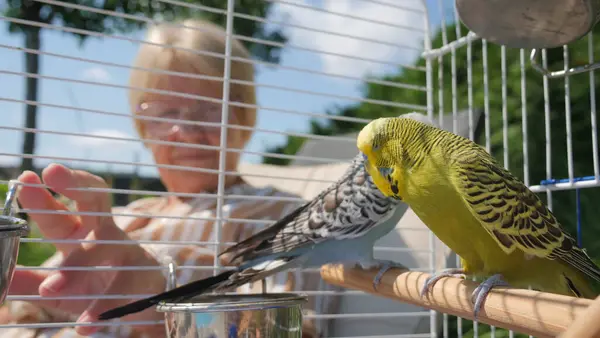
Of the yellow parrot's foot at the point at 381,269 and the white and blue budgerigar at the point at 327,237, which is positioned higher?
the white and blue budgerigar at the point at 327,237

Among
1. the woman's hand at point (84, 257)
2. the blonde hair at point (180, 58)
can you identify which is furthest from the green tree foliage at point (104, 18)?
the woman's hand at point (84, 257)

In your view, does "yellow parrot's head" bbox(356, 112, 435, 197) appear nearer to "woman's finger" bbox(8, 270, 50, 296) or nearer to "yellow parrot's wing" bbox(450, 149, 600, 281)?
"yellow parrot's wing" bbox(450, 149, 600, 281)

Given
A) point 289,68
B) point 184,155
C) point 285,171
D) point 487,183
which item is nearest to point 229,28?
point 289,68

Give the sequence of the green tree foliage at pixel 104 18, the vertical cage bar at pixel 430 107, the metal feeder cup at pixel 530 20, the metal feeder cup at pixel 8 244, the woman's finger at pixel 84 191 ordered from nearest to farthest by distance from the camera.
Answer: the metal feeder cup at pixel 8 244 < the metal feeder cup at pixel 530 20 < the woman's finger at pixel 84 191 < the vertical cage bar at pixel 430 107 < the green tree foliage at pixel 104 18

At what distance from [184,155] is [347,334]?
2.10 ft

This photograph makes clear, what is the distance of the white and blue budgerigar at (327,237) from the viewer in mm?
874

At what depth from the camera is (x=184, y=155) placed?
125 centimetres

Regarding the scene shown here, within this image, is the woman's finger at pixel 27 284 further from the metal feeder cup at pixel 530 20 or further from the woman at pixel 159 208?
the metal feeder cup at pixel 530 20

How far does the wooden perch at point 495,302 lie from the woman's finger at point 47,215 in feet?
1.85

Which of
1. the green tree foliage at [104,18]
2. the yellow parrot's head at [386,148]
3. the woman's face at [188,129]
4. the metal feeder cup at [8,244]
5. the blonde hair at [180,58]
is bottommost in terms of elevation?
the metal feeder cup at [8,244]

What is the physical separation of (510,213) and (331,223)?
346 mm

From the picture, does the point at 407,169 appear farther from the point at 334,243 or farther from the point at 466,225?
the point at 334,243

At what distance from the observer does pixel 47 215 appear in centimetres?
90

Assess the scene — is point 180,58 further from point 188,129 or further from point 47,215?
point 47,215
